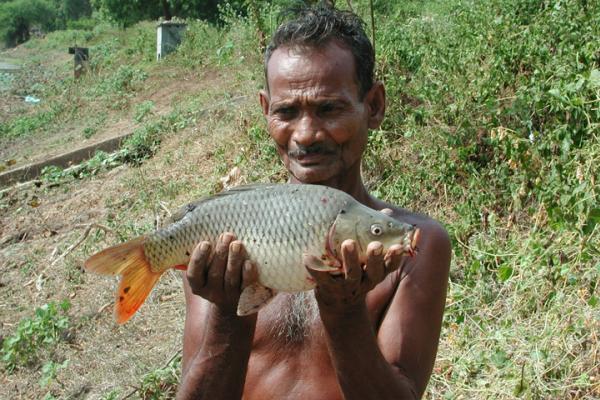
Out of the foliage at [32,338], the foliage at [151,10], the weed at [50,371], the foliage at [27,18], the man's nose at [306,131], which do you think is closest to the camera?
the man's nose at [306,131]

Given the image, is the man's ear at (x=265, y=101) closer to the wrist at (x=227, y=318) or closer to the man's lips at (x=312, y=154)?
the man's lips at (x=312, y=154)

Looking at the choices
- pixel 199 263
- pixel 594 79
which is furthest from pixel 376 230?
pixel 594 79

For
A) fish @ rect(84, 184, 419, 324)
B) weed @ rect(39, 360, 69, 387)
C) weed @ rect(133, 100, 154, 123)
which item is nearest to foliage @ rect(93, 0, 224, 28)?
weed @ rect(133, 100, 154, 123)

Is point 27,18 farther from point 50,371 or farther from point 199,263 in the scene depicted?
point 199,263

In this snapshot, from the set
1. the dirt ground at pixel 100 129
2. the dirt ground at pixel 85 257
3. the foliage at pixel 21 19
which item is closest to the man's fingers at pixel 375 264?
the dirt ground at pixel 85 257

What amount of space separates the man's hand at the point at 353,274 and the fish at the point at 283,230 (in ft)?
0.08

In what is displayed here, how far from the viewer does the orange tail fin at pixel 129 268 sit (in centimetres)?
221

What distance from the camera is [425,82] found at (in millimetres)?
6520

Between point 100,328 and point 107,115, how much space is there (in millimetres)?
8960

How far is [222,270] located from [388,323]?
0.60 meters

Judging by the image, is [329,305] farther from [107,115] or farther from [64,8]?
[64,8]

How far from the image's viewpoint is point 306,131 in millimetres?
2416

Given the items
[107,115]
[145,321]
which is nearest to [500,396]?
[145,321]

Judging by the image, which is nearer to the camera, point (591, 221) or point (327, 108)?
point (327, 108)
